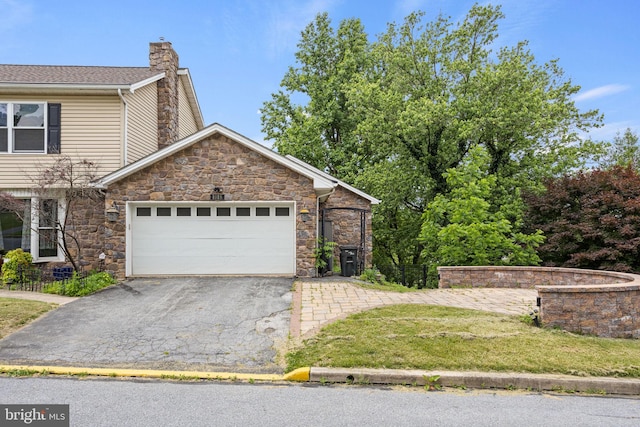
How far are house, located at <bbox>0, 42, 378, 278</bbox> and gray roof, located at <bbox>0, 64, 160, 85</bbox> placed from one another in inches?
2.3

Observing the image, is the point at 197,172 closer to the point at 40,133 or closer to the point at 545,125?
the point at 40,133

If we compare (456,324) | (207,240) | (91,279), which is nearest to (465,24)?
(207,240)

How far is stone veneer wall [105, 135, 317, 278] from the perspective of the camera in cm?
1137

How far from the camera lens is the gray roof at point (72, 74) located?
40.4ft

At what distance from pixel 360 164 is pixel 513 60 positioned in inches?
375

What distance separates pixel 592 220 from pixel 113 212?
14043mm

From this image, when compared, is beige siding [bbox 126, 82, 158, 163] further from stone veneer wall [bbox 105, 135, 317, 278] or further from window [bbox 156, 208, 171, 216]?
window [bbox 156, 208, 171, 216]

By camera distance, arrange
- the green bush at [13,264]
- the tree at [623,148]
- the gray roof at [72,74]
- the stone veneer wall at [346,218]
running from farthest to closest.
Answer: the tree at [623,148], the stone veneer wall at [346,218], the gray roof at [72,74], the green bush at [13,264]

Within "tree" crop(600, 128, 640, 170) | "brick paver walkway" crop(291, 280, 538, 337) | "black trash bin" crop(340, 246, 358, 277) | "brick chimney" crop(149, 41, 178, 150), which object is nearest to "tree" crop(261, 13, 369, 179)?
"brick chimney" crop(149, 41, 178, 150)

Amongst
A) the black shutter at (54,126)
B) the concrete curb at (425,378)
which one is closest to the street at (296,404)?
the concrete curb at (425,378)

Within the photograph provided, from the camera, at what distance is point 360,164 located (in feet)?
77.5

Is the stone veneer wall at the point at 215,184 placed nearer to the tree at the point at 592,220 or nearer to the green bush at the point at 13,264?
the green bush at the point at 13,264

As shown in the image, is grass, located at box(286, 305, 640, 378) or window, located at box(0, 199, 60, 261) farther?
window, located at box(0, 199, 60, 261)

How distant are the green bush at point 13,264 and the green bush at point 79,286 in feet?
5.44
